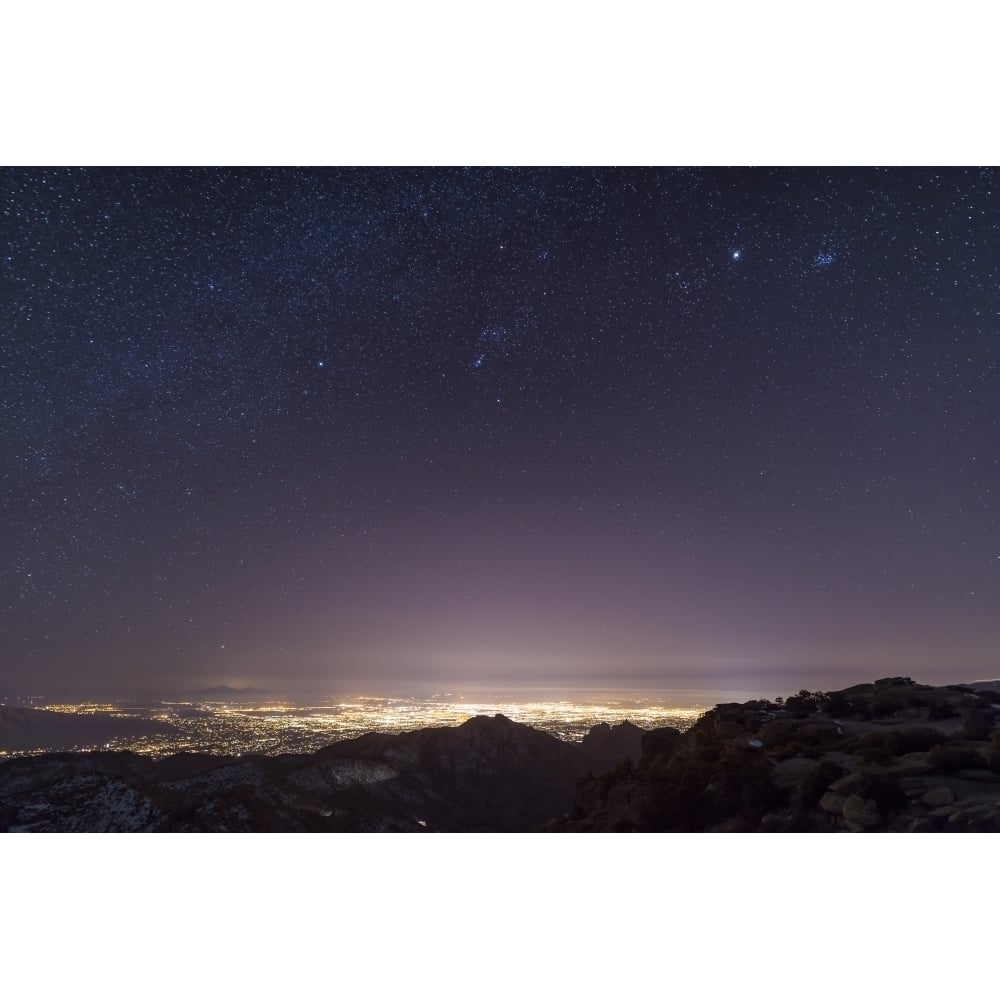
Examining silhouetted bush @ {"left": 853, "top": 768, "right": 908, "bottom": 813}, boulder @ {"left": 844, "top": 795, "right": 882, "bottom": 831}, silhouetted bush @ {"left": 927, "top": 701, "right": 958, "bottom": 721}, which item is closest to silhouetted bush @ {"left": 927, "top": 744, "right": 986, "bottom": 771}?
silhouetted bush @ {"left": 853, "top": 768, "right": 908, "bottom": 813}

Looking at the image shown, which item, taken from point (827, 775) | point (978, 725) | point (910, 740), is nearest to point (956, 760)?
point (910, 740)

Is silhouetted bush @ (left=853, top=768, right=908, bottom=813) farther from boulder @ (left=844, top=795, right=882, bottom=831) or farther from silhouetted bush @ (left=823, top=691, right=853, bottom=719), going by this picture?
silhouetted bush @ (left=823, top=691, right=853, bottom=719)

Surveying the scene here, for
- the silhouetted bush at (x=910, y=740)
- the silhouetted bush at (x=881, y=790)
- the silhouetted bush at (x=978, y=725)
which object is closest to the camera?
the silhouetted bush at (x=881, y=790)

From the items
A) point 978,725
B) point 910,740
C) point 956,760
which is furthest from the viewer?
point 978,725

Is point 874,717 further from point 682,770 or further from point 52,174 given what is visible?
point 52,174

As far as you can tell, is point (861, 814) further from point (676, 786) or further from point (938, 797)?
point (676, 786)

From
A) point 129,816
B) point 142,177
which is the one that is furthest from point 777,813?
point 142,177

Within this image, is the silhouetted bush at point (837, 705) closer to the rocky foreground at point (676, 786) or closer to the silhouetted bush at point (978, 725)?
the rocky foreground at point (676, 786)

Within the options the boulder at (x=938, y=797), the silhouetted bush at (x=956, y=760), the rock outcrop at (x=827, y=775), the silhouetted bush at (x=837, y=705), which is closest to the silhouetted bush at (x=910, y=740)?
the rock outcrop at (x=827, y=775)
